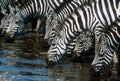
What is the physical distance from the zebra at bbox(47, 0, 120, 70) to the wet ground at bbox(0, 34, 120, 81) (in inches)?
17.9

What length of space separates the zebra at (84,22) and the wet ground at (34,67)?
46 centimetres

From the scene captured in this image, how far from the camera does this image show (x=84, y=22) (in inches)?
665

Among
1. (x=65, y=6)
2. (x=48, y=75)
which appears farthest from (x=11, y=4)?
(x=48, y=75)

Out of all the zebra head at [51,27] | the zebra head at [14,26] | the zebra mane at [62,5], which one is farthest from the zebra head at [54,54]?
the zebra head at [14,26]

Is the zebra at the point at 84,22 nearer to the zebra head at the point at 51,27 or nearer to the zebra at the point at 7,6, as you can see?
the zebra head at the point at 51,27

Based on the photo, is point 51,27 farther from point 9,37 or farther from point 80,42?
point 9,37

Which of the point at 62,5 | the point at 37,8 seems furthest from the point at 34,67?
the point at 37,8

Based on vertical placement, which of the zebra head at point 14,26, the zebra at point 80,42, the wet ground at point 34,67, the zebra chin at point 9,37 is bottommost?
the wet ground at point 34,67

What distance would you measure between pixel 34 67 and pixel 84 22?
2.13 meters

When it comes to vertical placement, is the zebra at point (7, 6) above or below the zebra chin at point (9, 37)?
above

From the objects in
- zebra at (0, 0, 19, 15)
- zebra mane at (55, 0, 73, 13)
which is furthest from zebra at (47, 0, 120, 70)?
zebra at (0, 0, 19, 15)

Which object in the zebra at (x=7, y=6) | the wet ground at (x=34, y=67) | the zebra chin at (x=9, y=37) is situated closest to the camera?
the wet ground at (x=34, y=67)

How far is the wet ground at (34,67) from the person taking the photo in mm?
14719

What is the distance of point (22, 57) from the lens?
699 inches
